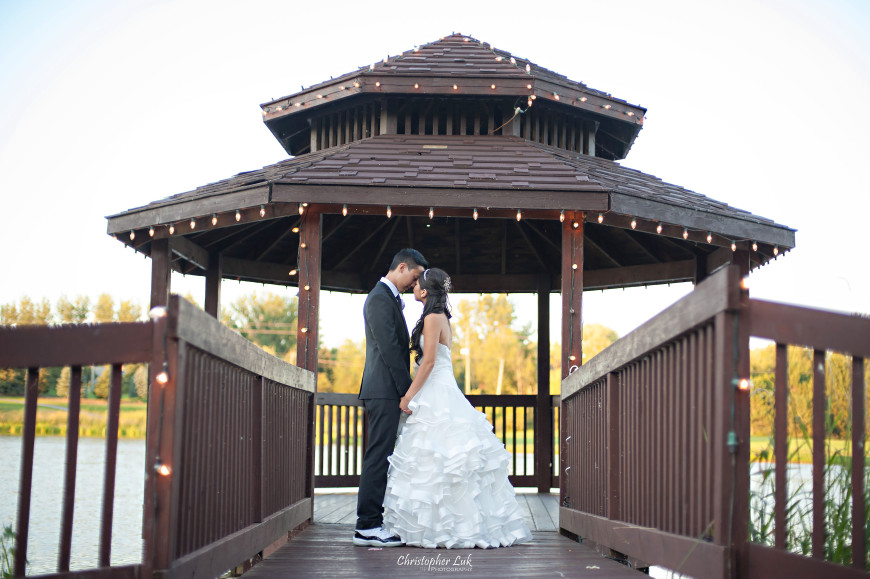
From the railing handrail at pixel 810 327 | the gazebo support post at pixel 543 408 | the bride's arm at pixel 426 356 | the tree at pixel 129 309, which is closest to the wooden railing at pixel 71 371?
the railing handrail at pixel 810 327

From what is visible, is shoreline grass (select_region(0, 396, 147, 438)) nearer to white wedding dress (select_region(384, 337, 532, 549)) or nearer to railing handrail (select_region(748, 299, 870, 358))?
white wedding dress (select_region(384, 337, 532, 549))

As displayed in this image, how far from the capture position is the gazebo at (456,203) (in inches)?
259

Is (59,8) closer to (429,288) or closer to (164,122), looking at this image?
(164,122)

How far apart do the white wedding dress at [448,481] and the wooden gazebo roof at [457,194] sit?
74.5 inches

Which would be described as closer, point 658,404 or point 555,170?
point 658,404

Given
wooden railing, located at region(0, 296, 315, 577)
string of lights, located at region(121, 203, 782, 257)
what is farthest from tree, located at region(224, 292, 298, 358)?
wooden railing, located at region(0, 296, 315, 577)

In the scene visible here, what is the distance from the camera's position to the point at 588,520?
5.07 metres

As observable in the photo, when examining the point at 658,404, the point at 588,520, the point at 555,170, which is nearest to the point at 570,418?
the point at 588,520

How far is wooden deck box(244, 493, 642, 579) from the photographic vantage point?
13.5ft

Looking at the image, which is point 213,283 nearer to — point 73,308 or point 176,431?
point 176,431

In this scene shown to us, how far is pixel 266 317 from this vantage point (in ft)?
184

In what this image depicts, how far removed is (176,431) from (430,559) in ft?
7.08

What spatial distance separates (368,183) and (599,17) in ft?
103

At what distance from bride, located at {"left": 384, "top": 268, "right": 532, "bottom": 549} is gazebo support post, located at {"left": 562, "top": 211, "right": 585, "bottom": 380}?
1.45 meters
